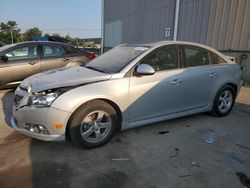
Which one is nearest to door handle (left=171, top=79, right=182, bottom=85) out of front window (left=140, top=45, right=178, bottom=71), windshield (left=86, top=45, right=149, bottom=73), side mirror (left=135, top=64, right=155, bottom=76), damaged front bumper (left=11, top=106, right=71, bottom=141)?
front window (left=140, top=45, right=178, bottom=71)

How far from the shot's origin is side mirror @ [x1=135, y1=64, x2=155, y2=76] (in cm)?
339

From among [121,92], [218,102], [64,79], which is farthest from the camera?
[218,102]

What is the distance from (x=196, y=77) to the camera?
404 centimetres

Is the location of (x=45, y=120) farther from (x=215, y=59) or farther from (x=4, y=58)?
(x=4, y=58)

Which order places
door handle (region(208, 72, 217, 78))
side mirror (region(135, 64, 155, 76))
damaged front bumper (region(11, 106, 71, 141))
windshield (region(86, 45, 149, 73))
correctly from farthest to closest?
door handle (region(208, 72, 217, 78)) → windshield (region(86, 45, 149, 73)) → side mirror (region(135, 64, 155, 76)) → damaged front bumper (region(11, 106, 71, 141))

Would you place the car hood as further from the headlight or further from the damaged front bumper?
the damaged front bumper

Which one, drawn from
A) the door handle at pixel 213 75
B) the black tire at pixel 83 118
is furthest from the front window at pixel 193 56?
the black tire at pixel 83 118

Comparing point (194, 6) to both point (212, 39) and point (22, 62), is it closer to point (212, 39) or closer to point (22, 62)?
point (212, 39)

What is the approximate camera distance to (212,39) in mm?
8539

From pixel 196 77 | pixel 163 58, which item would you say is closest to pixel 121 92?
pixel 163 58

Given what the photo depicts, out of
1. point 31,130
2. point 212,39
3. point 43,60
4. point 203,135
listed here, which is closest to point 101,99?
point 31,130

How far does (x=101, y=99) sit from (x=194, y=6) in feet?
24.4

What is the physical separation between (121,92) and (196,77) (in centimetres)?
152

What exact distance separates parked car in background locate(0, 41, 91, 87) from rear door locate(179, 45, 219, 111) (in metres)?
3.86
